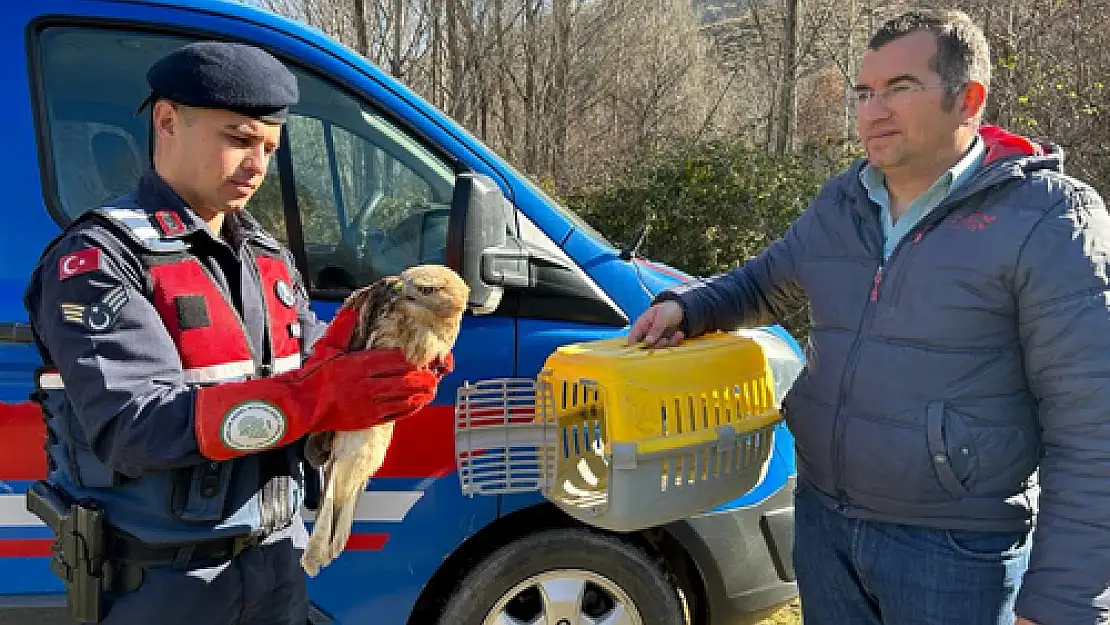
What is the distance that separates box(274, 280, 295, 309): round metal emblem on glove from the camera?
1.64 metres

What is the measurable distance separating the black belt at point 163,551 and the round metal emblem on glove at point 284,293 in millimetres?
485

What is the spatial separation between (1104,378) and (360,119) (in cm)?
197

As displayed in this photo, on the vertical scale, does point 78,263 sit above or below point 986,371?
above

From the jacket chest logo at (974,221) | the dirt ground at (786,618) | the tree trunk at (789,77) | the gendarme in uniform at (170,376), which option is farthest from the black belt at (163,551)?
the tree trunk at (789,77)

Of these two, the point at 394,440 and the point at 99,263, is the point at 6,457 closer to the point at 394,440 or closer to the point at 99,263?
the point at 394,440

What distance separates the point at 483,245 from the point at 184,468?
99 centimetres

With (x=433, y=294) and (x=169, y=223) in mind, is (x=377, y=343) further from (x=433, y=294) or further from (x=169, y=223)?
(x=169, y=223)

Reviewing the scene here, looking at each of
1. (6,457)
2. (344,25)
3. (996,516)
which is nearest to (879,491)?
(996,516)

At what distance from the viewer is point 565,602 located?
7.77 ft

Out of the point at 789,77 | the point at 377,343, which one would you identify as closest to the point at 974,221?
the point at 377,343

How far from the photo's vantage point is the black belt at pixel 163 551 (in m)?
1.42

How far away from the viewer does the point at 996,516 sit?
150 centimetres

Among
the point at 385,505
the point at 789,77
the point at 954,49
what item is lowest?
the point at 385,505

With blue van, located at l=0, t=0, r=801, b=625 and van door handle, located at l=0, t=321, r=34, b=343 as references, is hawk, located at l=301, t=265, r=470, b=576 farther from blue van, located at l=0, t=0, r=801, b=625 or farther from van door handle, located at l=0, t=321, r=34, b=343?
van door handle, located at l=0, t=321, r=34, b=343
